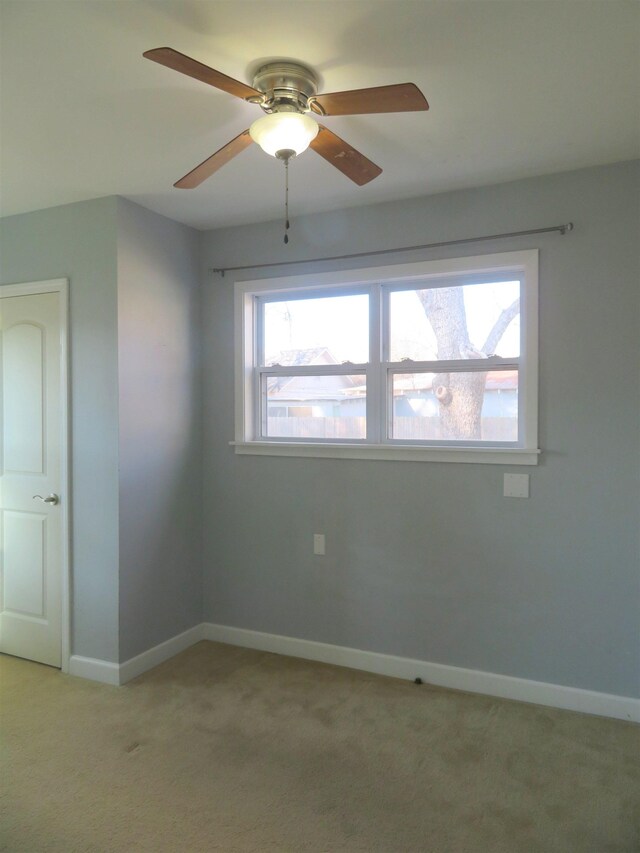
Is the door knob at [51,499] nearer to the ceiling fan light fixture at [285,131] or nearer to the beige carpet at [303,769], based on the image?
the beige carpet at [303,769]

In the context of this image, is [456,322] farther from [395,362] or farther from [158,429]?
[158,429]

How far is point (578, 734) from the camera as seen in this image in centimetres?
254

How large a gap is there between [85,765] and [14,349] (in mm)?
2255

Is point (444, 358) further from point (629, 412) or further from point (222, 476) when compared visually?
point (222, 476)

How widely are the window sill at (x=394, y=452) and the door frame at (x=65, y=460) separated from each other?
37.8 inches

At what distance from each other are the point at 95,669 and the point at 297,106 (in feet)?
9.57

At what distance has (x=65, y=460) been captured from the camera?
3145 millimetres

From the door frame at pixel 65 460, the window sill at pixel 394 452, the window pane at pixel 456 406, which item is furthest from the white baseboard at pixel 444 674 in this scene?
the window pane at pixel 456 406

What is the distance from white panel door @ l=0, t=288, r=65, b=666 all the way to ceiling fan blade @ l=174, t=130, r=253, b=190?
4.77ft


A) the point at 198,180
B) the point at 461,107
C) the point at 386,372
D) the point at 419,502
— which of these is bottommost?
the point at 419,502

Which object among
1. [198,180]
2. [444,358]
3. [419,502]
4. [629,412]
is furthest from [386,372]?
[198,180]

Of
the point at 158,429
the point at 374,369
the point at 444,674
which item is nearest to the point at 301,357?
the point at 374,369

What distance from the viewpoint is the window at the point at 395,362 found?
292 centimetres

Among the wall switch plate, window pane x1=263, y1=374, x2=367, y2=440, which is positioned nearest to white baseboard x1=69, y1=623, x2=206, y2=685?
window pane x1=263, y1=374, x2=367, y2=440
